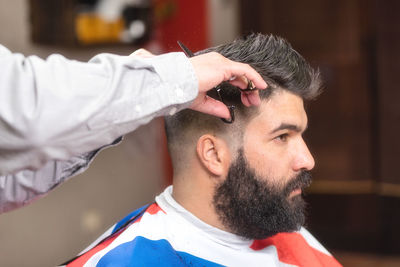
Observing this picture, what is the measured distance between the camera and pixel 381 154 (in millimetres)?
3844

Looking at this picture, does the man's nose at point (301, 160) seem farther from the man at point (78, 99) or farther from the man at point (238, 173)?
the man at point (78, 99)

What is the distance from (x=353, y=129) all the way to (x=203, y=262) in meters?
2.73

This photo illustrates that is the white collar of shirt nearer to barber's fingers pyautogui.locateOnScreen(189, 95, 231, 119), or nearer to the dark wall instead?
barber's fingers pyautogui.locateOnScreen(189, 95, 231, 119)

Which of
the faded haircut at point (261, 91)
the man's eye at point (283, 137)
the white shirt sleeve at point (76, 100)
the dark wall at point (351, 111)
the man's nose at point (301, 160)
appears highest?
the white shirt sleeve at point (76, 100)

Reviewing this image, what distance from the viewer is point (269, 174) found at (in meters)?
1.50

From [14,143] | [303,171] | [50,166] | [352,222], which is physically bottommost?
[352,222]

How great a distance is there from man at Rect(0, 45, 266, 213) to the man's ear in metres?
0.47

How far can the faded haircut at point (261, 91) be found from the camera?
1.48 m

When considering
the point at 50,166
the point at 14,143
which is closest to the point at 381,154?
the point at 50,166

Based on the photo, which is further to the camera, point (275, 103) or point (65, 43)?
point (65, 43)

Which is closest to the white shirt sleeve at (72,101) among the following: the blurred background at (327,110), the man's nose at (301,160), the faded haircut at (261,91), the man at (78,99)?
the man at (78,99)

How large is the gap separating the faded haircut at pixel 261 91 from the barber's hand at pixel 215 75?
263 mm

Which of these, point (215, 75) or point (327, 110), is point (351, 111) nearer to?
point (327, 110)

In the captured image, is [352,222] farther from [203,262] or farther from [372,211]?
[203,262]
